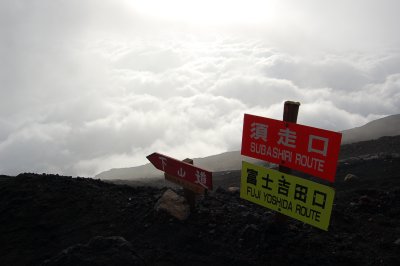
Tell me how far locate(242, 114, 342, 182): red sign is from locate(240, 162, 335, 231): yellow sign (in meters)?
0.33

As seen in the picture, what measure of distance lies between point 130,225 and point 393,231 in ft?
23.8

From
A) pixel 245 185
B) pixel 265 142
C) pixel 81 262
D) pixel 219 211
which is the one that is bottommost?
pixel 81 262

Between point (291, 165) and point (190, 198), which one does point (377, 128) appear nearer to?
point (190, 198)

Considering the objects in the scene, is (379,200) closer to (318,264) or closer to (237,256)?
(318,264)

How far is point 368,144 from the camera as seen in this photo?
119 feet

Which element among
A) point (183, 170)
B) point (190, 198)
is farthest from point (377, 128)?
point (183, 170)

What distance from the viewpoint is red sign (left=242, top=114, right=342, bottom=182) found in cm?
816

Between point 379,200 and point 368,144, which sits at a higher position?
point 368,144

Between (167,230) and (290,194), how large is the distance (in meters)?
3.61

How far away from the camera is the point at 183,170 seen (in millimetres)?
10680

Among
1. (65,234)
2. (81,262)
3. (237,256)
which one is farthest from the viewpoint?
(65,234)

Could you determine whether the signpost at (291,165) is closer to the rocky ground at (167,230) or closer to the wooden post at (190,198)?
the rocky ground at (167,230)

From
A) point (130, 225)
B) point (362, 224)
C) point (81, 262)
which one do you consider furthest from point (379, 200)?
point (81, 262)

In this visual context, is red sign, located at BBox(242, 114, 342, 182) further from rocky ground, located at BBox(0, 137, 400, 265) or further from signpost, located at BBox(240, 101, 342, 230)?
rocky ground, located at BBox(0, 137, 400, 265)
